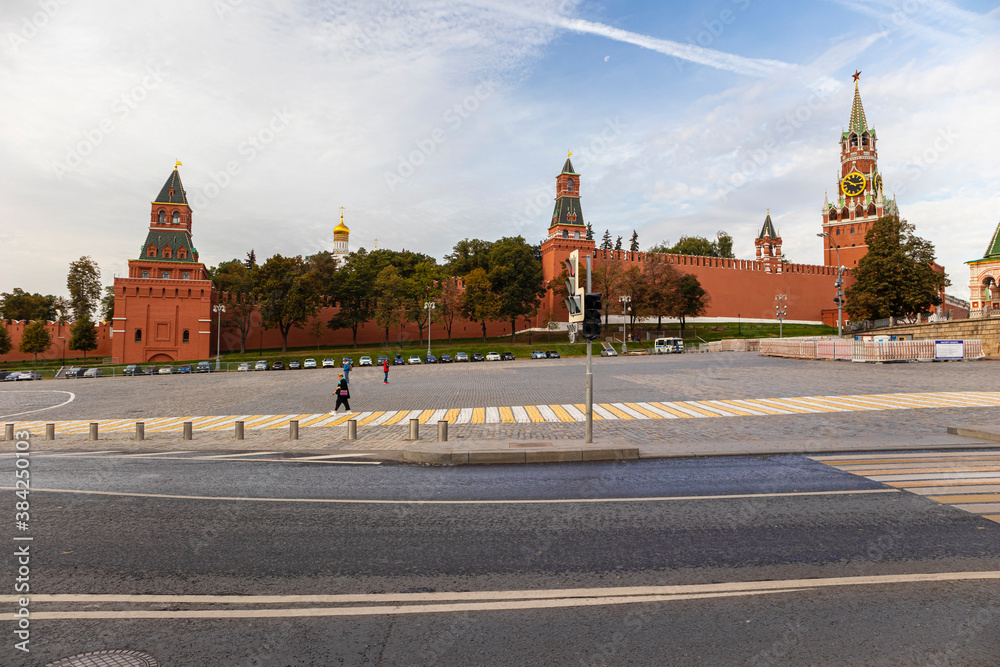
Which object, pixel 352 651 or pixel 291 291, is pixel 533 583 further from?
pixel 291 291

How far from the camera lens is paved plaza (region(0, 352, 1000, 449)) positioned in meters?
13.7

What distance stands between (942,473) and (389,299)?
66.1 metres

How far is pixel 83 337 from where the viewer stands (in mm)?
70688

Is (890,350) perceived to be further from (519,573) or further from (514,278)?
(514,278)

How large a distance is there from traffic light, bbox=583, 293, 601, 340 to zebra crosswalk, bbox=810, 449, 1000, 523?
463 cm

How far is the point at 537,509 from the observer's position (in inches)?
274

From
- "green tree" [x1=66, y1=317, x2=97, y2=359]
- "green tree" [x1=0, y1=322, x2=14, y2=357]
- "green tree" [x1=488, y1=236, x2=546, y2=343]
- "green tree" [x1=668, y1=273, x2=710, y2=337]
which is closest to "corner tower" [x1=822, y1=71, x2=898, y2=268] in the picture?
"green tree" [x1=668, y1=273, x2=710, y2=337]

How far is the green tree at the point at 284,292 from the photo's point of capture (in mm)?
67125

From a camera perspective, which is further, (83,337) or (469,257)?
(469,257)

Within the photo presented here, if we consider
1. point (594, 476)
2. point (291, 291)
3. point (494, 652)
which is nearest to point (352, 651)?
point (494, 652)

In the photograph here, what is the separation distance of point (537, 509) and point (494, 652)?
3.34m

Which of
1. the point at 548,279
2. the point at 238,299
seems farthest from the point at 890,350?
the point at 238,299

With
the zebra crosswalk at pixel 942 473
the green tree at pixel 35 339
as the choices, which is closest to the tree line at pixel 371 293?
the green tree at pixel 35 339

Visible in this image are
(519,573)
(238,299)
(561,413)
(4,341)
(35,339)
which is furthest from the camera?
(238,299)
